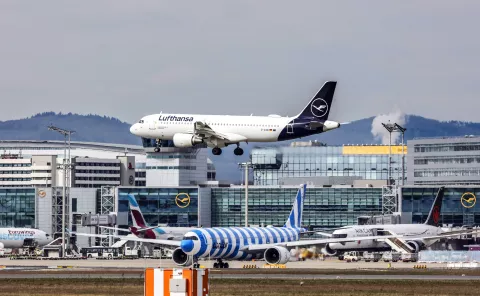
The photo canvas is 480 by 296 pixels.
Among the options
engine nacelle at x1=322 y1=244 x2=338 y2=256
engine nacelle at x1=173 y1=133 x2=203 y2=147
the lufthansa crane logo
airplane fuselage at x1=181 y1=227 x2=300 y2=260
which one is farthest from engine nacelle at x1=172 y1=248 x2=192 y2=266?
engine nacelle at x1=322 y1=244 x2=338 y2=256

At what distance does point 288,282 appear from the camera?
95.9 meters

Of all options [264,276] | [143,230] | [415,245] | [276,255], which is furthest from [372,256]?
[264,276]

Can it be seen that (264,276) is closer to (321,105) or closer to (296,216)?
(296,216)

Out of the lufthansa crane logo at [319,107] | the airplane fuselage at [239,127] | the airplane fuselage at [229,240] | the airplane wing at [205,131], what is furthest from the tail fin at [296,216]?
the airplane wing at [205,131]

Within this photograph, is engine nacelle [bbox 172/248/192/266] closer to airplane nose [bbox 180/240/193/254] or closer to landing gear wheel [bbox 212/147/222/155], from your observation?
airplane nose [bbox 180/240/193/254]

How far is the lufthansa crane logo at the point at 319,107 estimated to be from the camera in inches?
5729

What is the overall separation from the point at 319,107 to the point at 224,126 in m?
13.7

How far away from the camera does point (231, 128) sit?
140500 millimetres

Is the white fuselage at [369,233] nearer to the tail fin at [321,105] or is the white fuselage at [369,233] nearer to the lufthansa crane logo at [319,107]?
the tail fin at [321,105]

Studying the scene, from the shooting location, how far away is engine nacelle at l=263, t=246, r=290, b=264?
428 feet

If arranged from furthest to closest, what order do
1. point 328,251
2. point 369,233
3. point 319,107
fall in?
1. point 369,233
2. point 328,251
3. point 319,107

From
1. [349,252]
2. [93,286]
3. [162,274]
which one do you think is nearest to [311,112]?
[349,252]

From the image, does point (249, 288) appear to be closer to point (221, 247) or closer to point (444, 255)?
point (221, 247)

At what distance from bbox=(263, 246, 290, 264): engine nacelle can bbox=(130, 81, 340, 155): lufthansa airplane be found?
11.9 m
